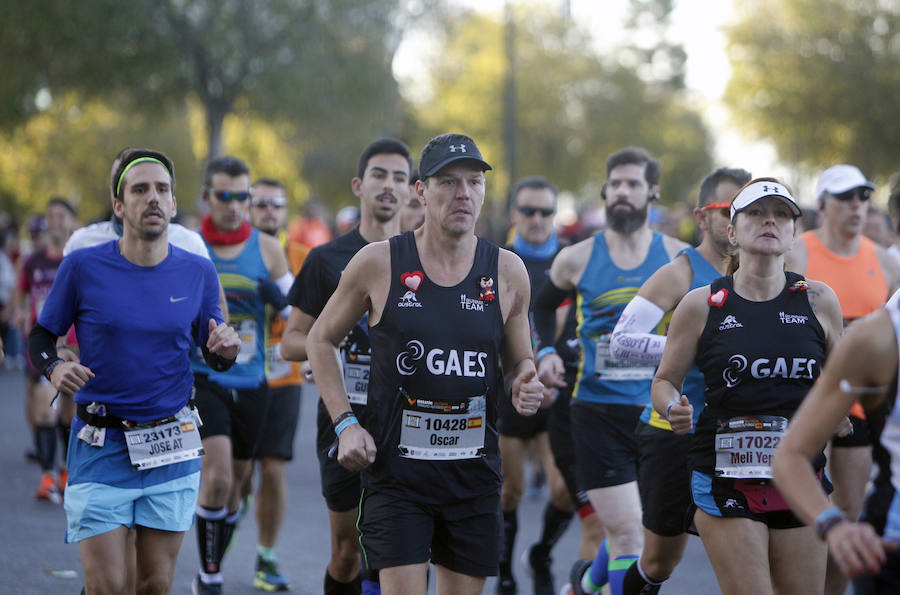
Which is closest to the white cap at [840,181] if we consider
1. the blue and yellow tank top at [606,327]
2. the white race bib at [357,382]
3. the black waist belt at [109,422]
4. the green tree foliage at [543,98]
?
the blue and yellow tank top at [606,327]

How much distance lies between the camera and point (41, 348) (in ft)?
16.0

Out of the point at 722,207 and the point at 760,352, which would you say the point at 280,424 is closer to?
the point at 722,207

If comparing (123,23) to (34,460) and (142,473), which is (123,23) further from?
(142,473)

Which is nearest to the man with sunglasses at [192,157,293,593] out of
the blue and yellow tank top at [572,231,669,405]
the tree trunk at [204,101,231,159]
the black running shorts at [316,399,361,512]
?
the black running shorts at [316,399,361,512]

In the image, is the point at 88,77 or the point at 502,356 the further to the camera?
the point at 88,77

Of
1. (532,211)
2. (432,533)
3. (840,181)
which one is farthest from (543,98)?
(432,533)

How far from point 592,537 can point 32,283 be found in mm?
6347

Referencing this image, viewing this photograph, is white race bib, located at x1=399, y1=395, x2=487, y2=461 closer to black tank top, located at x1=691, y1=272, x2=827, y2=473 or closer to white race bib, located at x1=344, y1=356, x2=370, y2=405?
black tank top, located at x1=691, y1=272, x2=827, y2=473

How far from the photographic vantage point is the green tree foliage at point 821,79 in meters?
33.5

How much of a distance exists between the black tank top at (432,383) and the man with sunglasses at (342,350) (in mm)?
1226

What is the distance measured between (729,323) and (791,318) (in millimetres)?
236

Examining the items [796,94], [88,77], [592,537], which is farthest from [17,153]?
[592,537]

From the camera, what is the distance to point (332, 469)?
582 centimetres

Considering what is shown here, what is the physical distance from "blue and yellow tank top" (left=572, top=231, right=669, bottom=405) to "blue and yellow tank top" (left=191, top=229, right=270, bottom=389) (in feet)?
6.36
